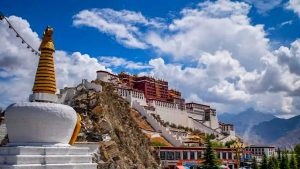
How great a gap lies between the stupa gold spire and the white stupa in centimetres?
6

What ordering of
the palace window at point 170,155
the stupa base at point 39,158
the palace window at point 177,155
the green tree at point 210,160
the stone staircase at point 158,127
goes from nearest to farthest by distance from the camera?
the stupa base at point 39,158, the green tree at point 210,160, the palace window at point 170,155, the palace window at point 177,155, the stone staircase at point 158,127

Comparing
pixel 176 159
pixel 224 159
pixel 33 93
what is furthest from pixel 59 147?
pixel 224 159

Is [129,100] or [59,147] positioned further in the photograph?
[129,100]

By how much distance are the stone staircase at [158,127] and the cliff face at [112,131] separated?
8020mm

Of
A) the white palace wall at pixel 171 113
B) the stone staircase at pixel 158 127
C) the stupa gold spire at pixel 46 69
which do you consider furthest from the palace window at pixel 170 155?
the stupa gold spire at pixel 46 69

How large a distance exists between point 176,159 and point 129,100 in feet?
64.1

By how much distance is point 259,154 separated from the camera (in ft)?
319

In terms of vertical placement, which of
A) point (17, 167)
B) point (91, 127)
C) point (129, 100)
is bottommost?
point (17, 167)

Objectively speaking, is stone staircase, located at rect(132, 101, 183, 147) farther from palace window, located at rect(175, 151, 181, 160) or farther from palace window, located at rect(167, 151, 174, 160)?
palace window, located at rect(167, 151, 174, 160)

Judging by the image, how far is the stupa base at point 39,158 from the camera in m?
22.4

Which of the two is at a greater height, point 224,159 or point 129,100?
point 129,100

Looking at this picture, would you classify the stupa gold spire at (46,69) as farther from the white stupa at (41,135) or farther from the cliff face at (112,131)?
the cliff face at (112,131)

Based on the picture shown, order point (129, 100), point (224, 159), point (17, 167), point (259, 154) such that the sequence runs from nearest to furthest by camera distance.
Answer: point (17, 167), point (224, 159), point (129, 100), point (259, 154)

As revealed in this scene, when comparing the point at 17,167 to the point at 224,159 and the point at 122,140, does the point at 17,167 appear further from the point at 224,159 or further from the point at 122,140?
the point at 224,159
